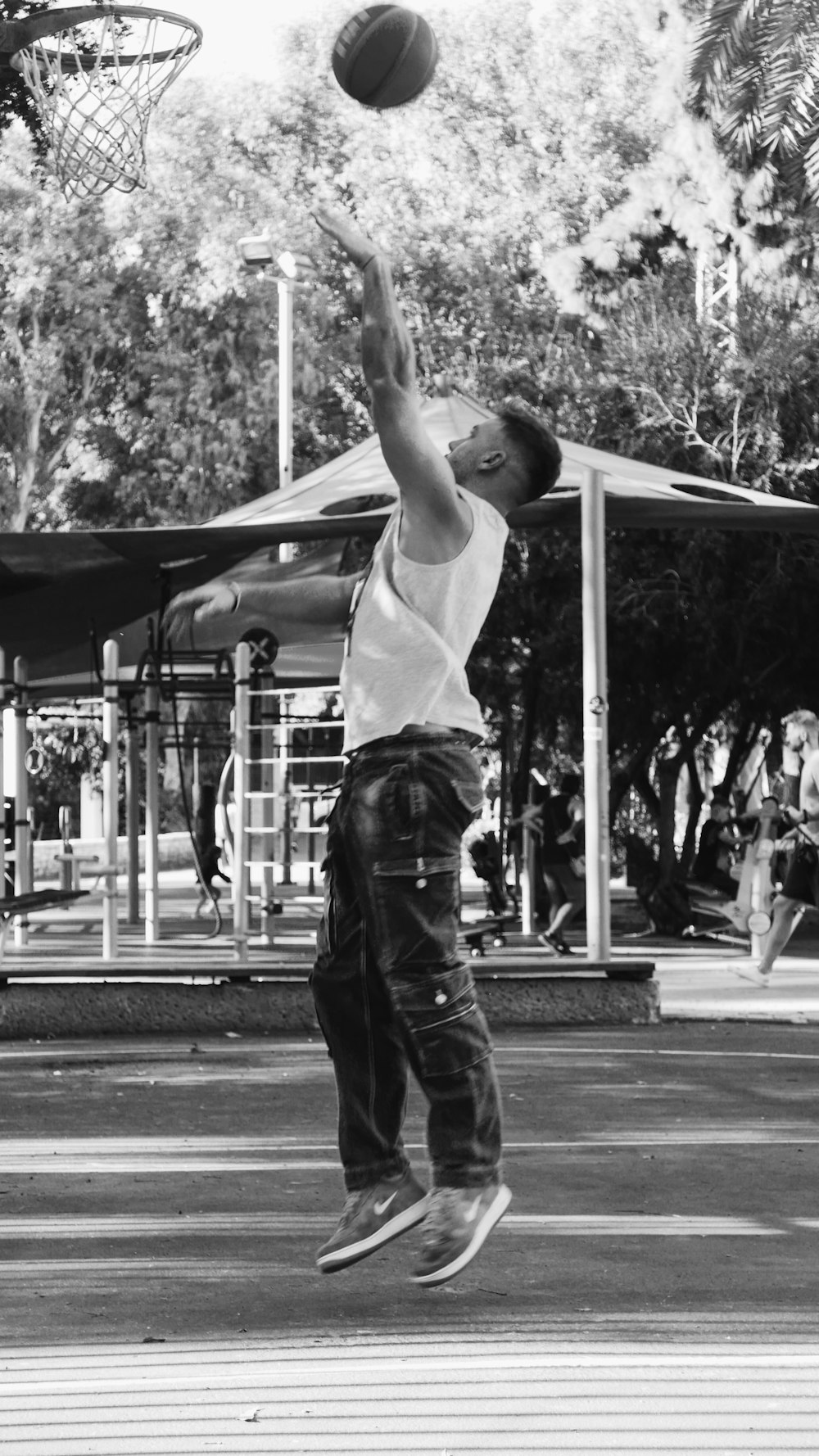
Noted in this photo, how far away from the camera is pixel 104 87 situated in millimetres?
10945

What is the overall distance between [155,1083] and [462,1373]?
5156 mm

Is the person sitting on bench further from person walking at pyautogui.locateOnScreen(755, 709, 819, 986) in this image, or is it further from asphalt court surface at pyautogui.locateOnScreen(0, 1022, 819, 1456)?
asphalt court surface at pyautogui.locateOnScreen(0, 1022, 819, 1456)

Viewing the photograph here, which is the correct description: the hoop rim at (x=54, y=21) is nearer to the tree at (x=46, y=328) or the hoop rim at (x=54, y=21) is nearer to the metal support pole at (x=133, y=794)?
the metal support pole at (x=133, y=794)

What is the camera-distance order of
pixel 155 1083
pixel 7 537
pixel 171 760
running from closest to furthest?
pixel 155 1083 < pixel 7 537 < pixel 171 760

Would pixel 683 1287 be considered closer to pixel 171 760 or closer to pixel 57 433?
pixel 57 433

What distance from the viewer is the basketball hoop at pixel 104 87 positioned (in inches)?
420

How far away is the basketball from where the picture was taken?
5.15 m

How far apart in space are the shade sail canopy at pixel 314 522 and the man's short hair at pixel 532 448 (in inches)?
266

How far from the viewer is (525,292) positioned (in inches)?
1066

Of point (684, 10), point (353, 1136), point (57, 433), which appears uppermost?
point (684, 10)

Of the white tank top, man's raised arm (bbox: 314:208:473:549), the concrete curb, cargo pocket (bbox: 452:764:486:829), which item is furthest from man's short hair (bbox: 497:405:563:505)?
the concrete curb

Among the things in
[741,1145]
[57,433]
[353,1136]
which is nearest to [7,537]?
Result: [741,1145]

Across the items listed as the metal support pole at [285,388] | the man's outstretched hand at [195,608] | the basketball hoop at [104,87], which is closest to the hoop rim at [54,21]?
the basketball hoop at [104,87]

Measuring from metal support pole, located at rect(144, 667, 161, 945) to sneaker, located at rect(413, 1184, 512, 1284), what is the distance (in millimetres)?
10595
